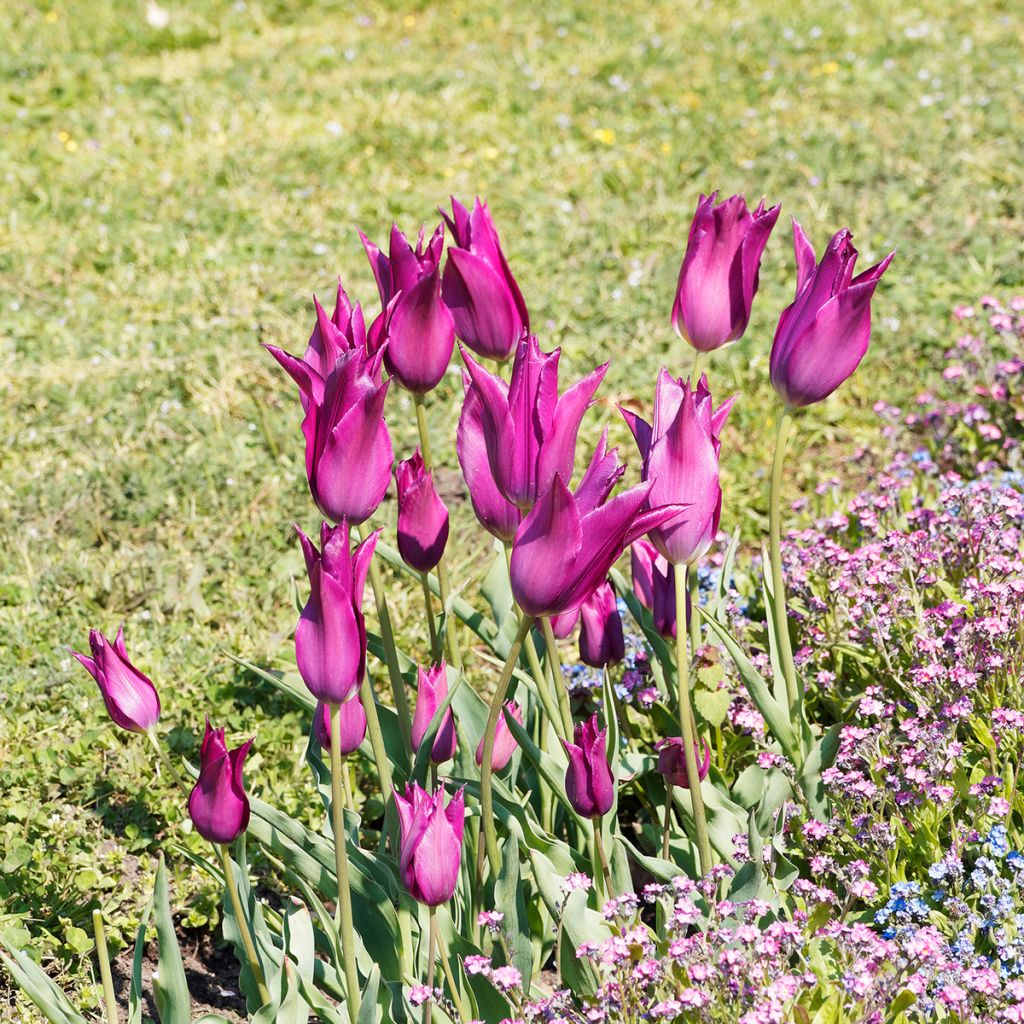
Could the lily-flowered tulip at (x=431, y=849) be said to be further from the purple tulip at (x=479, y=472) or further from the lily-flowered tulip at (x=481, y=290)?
the lily-flowered tulip at (x=481, y=290)

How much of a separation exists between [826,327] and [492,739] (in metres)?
0.68

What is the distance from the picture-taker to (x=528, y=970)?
1804mm

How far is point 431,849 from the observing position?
1.44 metres

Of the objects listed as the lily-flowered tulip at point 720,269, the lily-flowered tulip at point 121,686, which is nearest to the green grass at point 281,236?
the lily-flowered tulip at point 121,686

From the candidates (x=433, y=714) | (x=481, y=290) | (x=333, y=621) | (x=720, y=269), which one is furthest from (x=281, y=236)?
(x=333, y=621)

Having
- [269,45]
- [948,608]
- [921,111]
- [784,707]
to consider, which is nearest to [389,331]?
[784,707]

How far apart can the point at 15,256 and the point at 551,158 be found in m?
2.11

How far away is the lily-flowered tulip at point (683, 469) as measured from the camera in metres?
1.52

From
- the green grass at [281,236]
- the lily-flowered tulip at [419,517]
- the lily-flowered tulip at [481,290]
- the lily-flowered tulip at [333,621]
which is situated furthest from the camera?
the green grass at [281,236]

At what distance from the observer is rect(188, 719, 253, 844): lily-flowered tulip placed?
1480 mm

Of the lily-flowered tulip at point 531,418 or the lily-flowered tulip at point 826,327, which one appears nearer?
the lily-flowered tulip at point 531,418

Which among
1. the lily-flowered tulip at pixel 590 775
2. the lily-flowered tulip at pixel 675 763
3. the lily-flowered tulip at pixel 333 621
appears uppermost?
the lily-flowered tulip at pixel 333 621

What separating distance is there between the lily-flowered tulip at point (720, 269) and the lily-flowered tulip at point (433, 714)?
620 millimetres

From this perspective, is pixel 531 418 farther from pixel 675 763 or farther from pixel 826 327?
pixel 675 763
